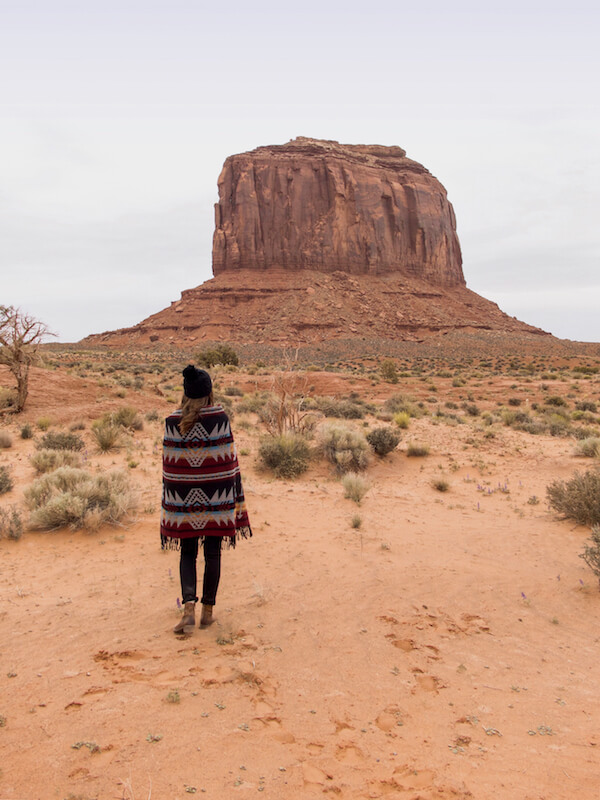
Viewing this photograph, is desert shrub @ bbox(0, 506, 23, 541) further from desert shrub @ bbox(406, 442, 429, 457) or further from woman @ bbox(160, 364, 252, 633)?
desert shrub @ bbox(406, 442, 429, 457)

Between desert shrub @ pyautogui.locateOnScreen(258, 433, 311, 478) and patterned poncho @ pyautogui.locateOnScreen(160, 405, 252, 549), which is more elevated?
patterned poncho @ pyautogui.locateOnScreen(160, 405, 252, 549)

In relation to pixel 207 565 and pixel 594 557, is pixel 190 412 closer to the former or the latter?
pixel 207 565

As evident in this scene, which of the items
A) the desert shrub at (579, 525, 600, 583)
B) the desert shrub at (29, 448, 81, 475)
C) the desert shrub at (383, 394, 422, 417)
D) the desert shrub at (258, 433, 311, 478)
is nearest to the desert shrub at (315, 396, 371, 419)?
the desert shrub at (383, 394, 422, 417)

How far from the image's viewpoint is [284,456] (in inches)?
391

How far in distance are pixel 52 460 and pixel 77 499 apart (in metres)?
2.98

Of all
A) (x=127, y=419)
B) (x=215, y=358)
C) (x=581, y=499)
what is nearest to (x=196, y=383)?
(x=581, y=499)

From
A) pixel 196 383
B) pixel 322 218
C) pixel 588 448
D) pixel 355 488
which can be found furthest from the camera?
pixel 322 218

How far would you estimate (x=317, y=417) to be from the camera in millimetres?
13211

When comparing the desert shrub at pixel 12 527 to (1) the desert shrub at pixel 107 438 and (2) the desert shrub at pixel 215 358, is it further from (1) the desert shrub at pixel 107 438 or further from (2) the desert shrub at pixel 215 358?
(2) the desert shrub at pixel 215 358

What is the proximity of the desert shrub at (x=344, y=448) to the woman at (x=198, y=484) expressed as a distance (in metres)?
5.89

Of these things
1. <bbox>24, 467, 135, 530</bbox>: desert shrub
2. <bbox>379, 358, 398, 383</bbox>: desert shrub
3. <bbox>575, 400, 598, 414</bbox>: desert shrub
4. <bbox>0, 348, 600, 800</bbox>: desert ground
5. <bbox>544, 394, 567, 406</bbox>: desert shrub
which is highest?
<bbox>379, 358, 398, 383</bbox>: desert shrub

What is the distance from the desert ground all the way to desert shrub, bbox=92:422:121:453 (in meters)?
2.44

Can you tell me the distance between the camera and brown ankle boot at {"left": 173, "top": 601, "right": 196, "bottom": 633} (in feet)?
13.3

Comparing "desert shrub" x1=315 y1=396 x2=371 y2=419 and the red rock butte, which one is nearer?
"desert shrub" x1=315 y1=396 x2=371 y2=419
